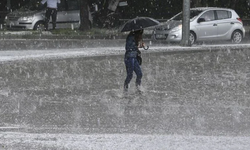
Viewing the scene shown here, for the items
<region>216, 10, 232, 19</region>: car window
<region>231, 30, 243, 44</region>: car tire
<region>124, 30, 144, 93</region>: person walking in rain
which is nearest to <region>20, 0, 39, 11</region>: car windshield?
<region>216, 10, 232, 19</region>: car window

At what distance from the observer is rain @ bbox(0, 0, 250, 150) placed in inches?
355

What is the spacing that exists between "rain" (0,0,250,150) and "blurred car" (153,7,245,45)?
264 centimetres

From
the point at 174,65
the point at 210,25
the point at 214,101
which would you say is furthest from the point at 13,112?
the point at 210,25

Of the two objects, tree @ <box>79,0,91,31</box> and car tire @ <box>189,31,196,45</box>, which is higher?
tree @ <box>79,0,91,31</box>

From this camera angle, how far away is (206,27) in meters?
→ 26.8

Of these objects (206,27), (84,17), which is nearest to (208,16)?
(206,27)

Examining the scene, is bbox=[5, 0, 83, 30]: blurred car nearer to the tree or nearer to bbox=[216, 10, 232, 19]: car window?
the tree

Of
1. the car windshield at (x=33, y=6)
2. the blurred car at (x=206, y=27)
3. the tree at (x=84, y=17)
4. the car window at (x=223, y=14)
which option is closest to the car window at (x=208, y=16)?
the blurred car at (x=206, y=27)

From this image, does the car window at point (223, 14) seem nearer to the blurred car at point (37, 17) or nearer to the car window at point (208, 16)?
the car window at point (208, 16)

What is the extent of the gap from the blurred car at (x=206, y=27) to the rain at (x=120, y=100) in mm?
2639

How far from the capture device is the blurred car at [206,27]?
2628 cm

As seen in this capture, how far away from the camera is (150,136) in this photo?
923 centimetres

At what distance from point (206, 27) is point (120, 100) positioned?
14.5 metres

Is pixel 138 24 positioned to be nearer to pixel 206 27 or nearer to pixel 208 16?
pixel 206 27
